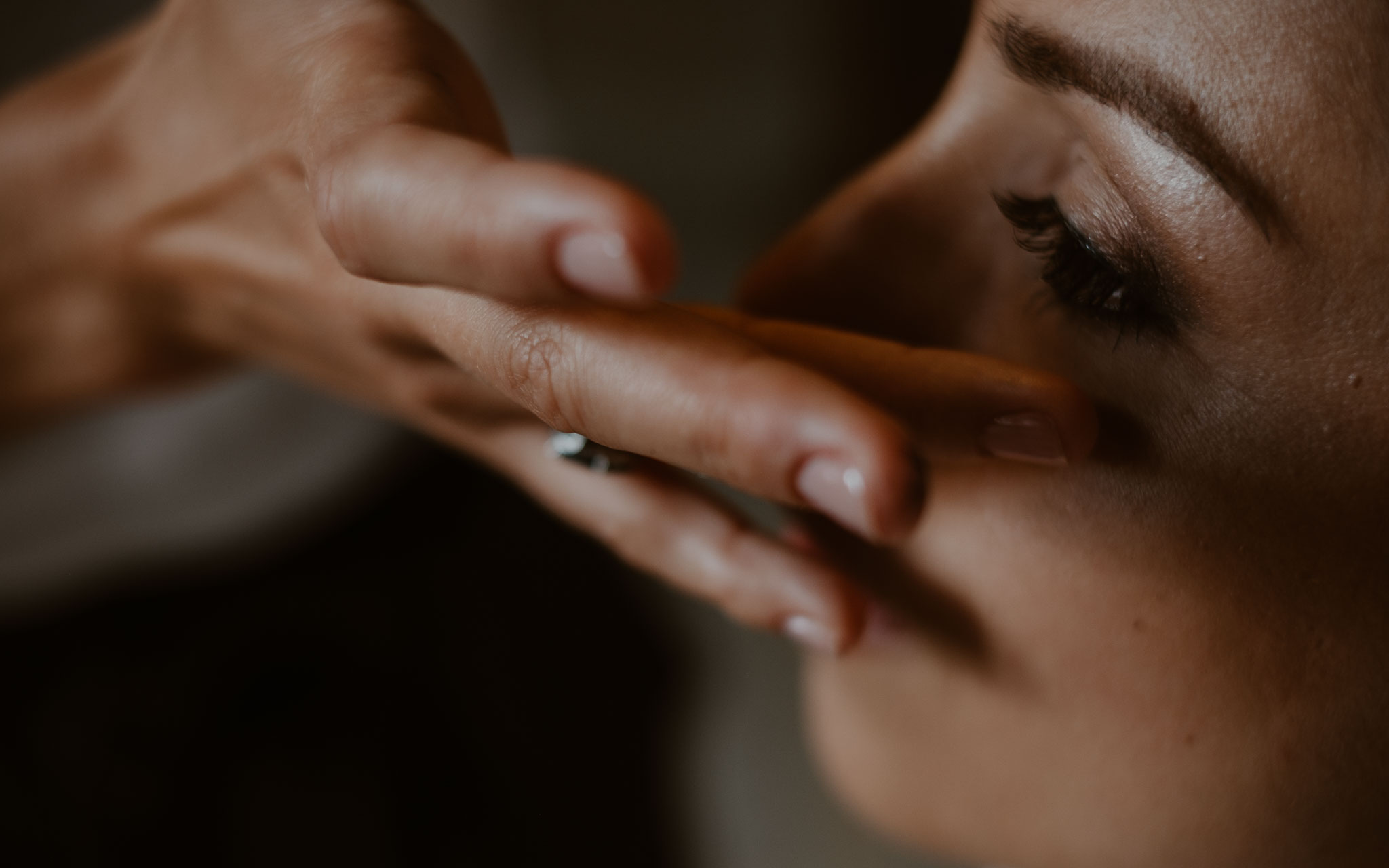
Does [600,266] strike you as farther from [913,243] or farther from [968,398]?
[913,243]

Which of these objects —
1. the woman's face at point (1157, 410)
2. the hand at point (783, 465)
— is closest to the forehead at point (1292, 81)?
the woman's face at point (1157, 410)

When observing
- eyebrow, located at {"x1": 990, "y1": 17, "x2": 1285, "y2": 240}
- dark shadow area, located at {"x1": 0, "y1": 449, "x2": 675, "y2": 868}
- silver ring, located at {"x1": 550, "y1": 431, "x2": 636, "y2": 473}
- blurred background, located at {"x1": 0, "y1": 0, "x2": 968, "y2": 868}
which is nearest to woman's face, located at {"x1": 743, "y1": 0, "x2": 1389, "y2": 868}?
eyebrow, located at {"x1": 990, "y1": 17, "x2": 1285, "y2": 240}

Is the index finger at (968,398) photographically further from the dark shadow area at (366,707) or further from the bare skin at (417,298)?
the dark shadow area at (366,707)

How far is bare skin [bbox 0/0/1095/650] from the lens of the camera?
26cm

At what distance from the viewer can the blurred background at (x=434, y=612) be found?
43.6 inches

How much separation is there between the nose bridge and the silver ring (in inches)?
4.1

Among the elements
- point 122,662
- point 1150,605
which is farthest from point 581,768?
point 1150,605

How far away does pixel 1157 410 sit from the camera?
39 centimetres

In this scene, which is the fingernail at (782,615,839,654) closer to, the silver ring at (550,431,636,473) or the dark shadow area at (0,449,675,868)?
the silver ring at (550,431,636,473)

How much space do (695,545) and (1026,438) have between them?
0.82 feet

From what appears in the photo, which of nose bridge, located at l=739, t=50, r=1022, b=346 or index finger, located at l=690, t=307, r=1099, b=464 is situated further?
nose bridge, located at l=739, t=50, r=1022, b=346

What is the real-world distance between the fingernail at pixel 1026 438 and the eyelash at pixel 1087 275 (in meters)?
0.08

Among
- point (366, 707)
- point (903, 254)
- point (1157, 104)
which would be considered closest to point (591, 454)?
point (903, 254)

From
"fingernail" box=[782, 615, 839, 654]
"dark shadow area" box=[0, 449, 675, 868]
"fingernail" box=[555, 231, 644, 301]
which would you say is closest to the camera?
"fingernail" box=[555, 231, 644, 301]
